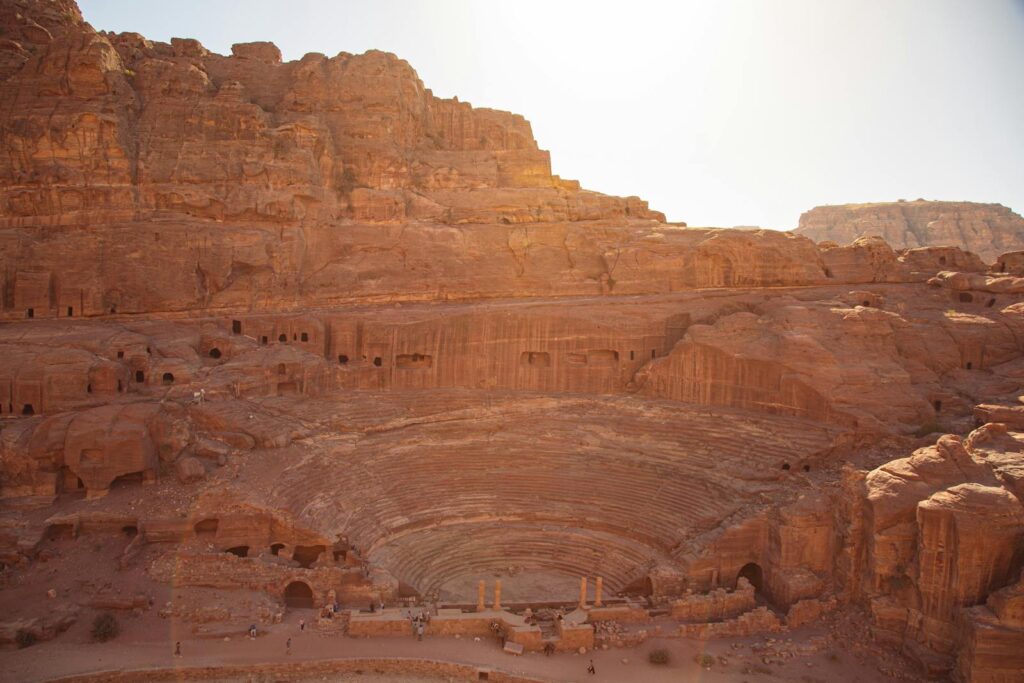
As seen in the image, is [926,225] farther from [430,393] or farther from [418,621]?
[418,621]

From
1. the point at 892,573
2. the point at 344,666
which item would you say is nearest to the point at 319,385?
the point at 344,666

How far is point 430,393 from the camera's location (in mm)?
26281

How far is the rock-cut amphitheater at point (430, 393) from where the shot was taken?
18016 millimetres

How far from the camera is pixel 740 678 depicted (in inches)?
647

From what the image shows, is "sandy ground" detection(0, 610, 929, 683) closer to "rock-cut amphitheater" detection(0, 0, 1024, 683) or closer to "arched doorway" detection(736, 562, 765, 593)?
"rock-cut amphitheater" detection(0, 0, 1024, 683)

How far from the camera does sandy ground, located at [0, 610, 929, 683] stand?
16.1 metres

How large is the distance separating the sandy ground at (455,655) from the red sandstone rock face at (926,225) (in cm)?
4440

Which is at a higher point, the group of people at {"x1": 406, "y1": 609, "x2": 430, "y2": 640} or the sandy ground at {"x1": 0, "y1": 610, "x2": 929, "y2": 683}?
the group of people at {"x1": 406, "y1": 609, "x2": 430, "y2": 640}

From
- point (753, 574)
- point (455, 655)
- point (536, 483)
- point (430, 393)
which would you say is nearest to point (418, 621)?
point (455, 655)

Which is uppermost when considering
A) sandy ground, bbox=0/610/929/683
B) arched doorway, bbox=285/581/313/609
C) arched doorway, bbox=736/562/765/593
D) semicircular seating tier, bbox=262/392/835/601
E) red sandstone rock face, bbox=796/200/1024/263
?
red sandstone rock face, bbox=796/200/1024/263

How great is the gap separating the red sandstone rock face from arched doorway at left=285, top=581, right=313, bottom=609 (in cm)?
5014

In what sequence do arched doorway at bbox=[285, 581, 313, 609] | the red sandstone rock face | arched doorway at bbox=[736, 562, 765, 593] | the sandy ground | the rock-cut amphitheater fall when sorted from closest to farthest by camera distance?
the sandy ground
the rock-cut amphitheater
arched doorway at bbox=[285, 581, 313, 609]
arched doorway at bbox=[736, 562, 765, 593]
the red sandstone rock face

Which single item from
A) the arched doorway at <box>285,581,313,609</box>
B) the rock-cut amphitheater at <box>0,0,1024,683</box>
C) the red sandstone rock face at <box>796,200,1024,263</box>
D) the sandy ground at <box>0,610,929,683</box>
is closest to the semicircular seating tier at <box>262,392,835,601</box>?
the rock-cut amphitheater at <box>0,0,1024,683</box>

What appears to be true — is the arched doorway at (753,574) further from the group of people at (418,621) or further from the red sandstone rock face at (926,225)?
the red sandstone rock face at (926,225)
